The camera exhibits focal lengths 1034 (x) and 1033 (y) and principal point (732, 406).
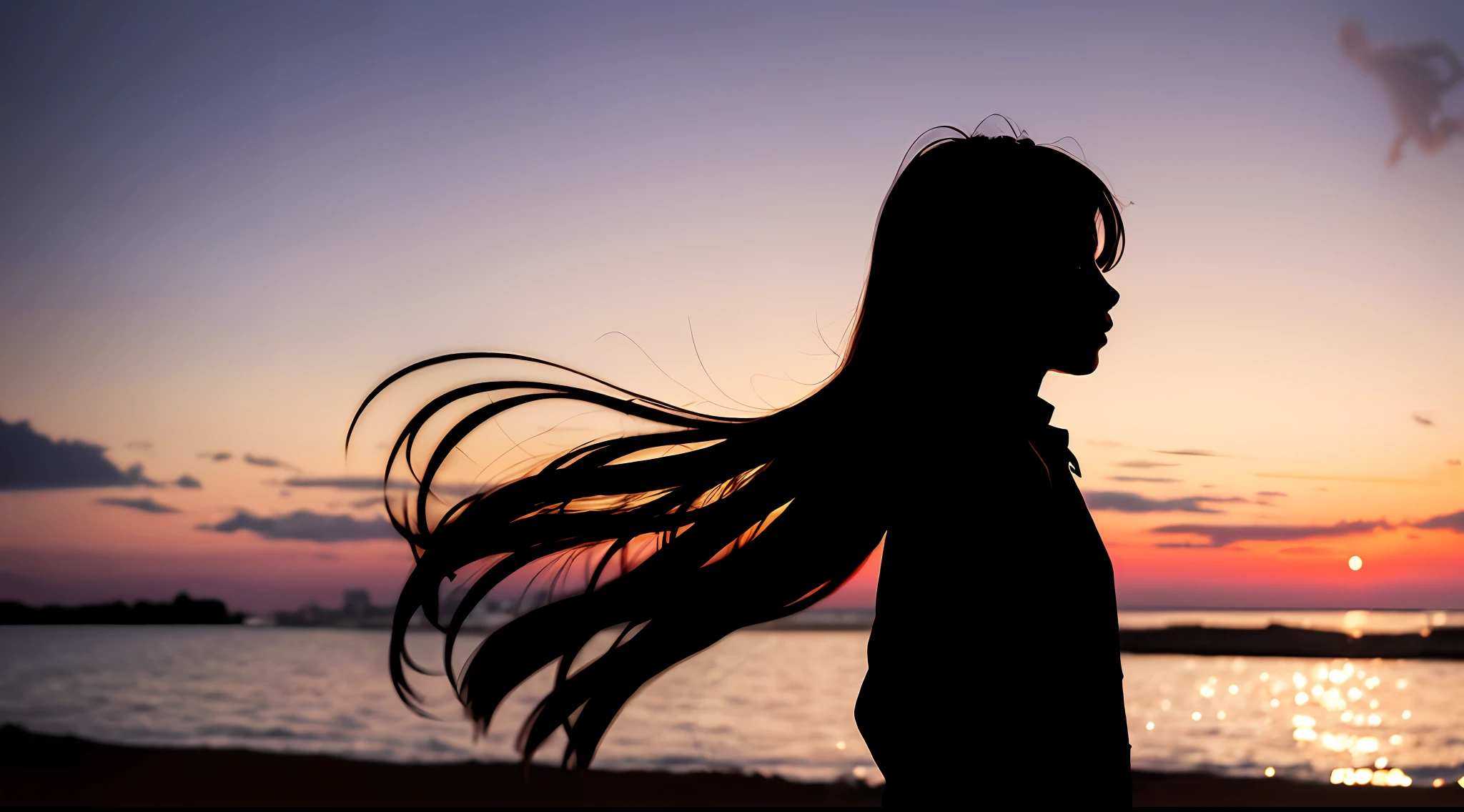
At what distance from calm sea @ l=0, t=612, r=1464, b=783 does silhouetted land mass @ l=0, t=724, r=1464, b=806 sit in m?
0.83

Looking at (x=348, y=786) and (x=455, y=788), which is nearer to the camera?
(x=348, y=786)

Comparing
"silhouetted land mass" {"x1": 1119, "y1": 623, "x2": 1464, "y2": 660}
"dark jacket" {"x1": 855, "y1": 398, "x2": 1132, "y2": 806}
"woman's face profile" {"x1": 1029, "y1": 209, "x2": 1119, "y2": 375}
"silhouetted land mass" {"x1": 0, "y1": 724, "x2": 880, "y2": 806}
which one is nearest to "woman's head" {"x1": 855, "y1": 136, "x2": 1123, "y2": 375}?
"woman's face profile" {"x1": 1029, "y1": 209, "x2": 1119, "y2": 375}

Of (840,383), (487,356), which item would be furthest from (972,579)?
(487,356)

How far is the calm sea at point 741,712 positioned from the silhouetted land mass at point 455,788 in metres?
0.83

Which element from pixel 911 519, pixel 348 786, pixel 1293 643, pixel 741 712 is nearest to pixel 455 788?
pixel 348 786

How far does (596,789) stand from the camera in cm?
1153

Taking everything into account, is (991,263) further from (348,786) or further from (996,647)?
(348,786)

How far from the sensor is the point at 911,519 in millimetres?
1649

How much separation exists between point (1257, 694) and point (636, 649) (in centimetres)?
2146

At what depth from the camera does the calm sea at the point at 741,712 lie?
13742 mm

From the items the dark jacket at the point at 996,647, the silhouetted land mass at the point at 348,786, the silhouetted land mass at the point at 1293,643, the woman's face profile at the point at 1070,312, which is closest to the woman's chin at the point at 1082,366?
the woman's face profile at the point at 1070,312

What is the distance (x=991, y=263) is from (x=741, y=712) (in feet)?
53.9

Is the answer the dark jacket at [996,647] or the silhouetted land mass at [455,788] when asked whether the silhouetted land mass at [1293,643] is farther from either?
the dark jacket at [996,647]

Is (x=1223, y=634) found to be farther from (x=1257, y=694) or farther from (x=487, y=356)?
(x=487, y=356)
